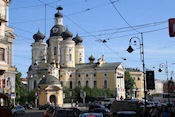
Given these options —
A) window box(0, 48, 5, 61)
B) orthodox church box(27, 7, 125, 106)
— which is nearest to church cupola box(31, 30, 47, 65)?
orthodox church box(27, 7, 125, 106)

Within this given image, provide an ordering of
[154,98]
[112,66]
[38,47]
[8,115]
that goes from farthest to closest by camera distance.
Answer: [38,47], [112,66], [154,98], [8,115]

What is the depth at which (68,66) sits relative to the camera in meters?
95.0

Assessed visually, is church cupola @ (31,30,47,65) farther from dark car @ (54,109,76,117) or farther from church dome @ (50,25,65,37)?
dark car @ (54,109,76,117)

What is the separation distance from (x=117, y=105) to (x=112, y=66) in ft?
230

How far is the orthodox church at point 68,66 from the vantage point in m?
89.9

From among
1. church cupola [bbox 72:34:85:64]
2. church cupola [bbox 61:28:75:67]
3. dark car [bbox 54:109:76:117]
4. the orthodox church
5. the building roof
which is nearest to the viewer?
dark car [bbox 54:109:76:117]

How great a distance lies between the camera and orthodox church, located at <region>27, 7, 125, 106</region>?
295 ft

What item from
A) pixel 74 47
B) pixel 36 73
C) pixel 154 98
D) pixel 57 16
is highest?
pixel 57 16

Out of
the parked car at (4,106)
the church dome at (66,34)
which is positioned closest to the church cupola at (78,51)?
the church dome at (66,34)

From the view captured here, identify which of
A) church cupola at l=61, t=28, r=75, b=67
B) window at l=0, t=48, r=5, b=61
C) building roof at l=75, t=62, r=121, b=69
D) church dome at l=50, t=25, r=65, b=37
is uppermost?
church dome at l=50, t=25, r=65, b=37

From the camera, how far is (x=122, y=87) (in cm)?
9500

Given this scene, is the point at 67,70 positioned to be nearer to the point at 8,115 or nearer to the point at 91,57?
the point at 91,57

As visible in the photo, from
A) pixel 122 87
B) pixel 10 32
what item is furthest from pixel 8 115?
pixel 122 87

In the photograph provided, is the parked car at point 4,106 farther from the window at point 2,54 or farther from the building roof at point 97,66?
the building roof at point 97,66
